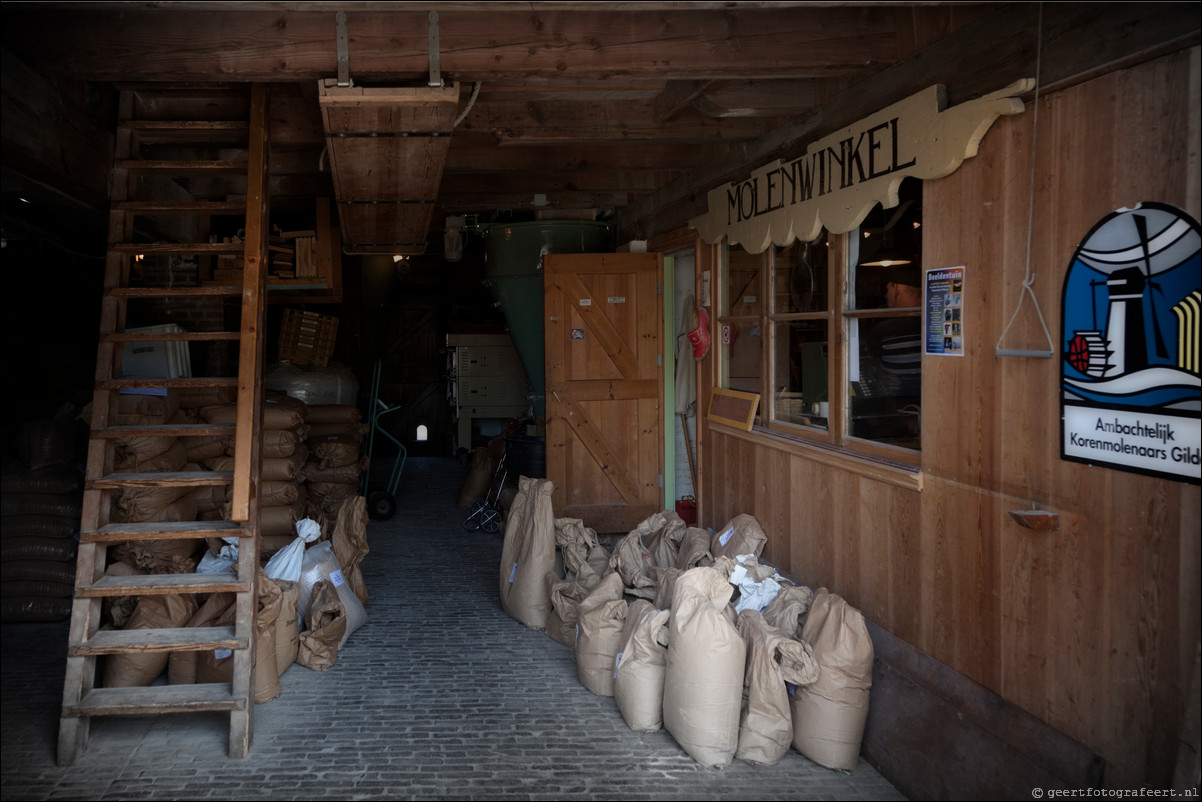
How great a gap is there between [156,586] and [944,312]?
3.13 meters

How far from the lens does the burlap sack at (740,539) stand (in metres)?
4.13

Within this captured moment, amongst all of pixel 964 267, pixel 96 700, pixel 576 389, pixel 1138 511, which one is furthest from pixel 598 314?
pixel 1138 511

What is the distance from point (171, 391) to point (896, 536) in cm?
394

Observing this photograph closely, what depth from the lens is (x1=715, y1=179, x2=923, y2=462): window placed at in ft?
10.8

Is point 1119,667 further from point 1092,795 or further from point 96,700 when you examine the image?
point 96,700

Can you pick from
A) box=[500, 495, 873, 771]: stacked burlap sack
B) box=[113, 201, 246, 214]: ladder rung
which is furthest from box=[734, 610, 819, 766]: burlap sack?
box=[113, 201, 246, 214]: ladder rung

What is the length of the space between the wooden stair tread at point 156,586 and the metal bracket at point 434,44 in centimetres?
210

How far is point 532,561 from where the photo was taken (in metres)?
4.48

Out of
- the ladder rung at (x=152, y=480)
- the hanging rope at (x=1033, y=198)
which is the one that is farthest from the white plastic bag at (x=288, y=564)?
the hanging rope at (x=1033, y=198)

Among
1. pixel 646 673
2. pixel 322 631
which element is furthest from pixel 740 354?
pixel 322 631

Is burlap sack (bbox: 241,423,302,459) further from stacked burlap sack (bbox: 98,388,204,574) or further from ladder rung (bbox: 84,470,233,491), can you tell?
ladder rung (bbox: 84,470,233,491)

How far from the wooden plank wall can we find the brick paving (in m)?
0.75

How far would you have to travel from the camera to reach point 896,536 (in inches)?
125

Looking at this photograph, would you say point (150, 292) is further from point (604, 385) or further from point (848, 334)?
point (604, 385)
